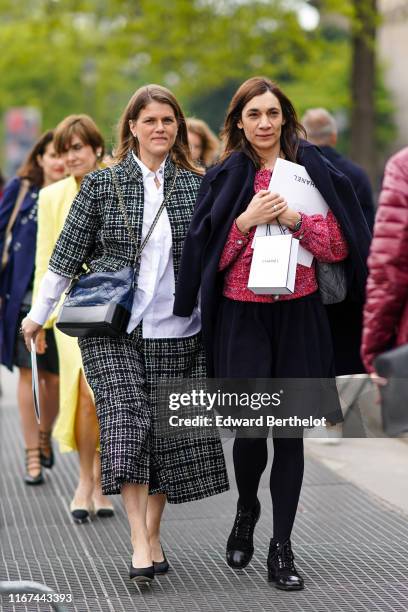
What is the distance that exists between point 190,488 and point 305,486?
2.02 m

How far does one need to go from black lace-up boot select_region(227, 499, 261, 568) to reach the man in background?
107 inches

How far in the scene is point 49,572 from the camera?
5363 millimetres

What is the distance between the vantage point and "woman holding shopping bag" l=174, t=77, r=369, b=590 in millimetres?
4938

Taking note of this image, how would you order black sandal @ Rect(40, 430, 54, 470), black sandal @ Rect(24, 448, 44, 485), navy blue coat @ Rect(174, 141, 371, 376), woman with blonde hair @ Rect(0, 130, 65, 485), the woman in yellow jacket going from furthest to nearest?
black sandal @ Rect(40, 430, 54, 470)
woman with blonde hair @ Rect(0, 130, 65, 485)
black sandal @ Rect(24, 448, 44, 485)
the woman in yellow jacket
navy blue coat @ Rect(174, 141, 371, 376)

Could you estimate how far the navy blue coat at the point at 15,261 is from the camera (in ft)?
24.7

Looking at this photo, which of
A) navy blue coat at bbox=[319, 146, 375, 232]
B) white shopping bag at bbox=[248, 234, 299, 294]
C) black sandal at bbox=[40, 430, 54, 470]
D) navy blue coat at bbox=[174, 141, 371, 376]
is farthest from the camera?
black sandal at bbox=[40, 430, 54, 470]

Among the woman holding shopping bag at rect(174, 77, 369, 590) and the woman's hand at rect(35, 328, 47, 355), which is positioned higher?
the woman holding shopping bag at rect(174, 77, 369, 590)

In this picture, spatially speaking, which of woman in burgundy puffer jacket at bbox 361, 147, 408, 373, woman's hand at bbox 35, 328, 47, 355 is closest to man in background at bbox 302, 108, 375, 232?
woman's hand at bbox 35, 328, 47, 355

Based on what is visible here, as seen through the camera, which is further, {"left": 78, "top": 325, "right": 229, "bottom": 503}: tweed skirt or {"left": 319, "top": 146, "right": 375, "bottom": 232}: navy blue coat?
{"left": 319, "top": 146, "right": 375, "bottom": 232}: navy blue coat

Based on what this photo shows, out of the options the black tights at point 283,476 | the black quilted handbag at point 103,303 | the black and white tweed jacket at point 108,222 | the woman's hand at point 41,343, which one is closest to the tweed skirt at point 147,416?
the black quilted handbag at point 103,303

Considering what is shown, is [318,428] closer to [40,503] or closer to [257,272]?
[257,272]

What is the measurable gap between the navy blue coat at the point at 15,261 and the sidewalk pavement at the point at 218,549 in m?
0.87

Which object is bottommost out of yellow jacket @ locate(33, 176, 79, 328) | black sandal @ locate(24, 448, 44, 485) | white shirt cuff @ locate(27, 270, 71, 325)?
black sandal @ locate(24, 448, 44, 485)

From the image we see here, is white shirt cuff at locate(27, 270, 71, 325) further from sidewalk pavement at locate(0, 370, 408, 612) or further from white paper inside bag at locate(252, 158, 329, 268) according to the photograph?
sidewalk pavement at locate(0, 370, 408, 612)
